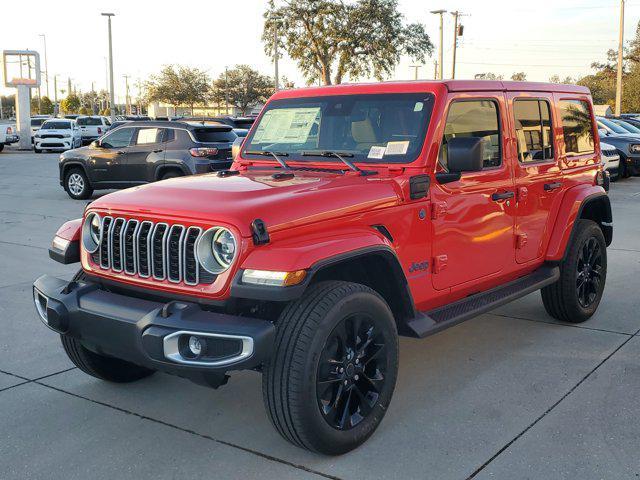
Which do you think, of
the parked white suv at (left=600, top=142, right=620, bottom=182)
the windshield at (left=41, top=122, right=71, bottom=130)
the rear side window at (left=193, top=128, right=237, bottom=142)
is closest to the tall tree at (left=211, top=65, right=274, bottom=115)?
the windshield at (left=41, top=122, right=71, bottom=130)

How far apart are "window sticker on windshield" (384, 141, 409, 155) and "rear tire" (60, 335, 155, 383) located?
82.6 inches

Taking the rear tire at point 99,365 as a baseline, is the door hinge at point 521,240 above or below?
above

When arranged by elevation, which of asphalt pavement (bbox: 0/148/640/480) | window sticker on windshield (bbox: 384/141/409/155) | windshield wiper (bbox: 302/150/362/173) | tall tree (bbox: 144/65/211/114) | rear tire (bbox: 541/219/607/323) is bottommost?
asphalt pavement (bbox: 0/148/640/480)

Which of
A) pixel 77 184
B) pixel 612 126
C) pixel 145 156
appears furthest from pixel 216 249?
pixel 612 126

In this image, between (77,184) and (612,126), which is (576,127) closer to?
(77,184)

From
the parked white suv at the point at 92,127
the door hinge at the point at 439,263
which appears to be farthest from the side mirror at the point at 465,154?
the parked white suv at the point at 92,127

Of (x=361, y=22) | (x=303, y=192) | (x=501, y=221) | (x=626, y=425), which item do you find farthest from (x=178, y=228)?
(x=361, y=22)

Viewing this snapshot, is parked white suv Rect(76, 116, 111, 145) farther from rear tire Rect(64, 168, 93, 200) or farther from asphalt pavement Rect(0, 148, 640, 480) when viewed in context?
asphalt pavement Rect(0, 148, 640, 480)

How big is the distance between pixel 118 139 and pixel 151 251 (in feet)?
37.3

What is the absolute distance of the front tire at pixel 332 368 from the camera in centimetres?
329

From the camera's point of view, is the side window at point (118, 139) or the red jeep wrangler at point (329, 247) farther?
the side window at point (118, 139)

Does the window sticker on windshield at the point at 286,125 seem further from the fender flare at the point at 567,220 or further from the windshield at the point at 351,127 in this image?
the fender flare at the point at 567,220

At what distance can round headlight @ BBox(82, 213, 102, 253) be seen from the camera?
3941 mm

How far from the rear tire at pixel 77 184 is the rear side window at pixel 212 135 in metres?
2.92
